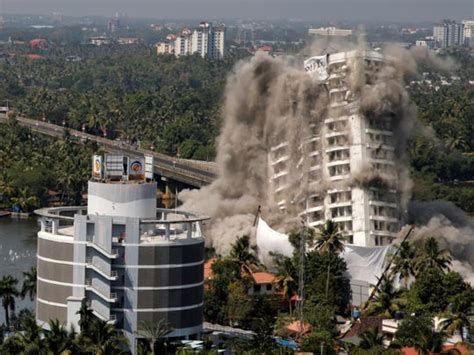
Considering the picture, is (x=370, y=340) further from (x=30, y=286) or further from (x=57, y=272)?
(x=30, y=286)

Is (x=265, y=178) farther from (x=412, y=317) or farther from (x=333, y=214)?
(x=412, y=317)

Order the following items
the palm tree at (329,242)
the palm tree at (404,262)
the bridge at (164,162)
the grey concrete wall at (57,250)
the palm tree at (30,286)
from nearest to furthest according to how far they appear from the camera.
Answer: the grey concrete wall at (57,250) < the palm tree at (30,286) < the palm tree at (404,262) < the palm tree at (329,242) < the bridge at (164,162)

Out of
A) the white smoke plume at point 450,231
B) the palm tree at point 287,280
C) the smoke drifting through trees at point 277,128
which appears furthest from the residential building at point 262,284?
the smoke drifting through trees at point 277,128

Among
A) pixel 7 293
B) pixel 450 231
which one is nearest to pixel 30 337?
pixel 7 293

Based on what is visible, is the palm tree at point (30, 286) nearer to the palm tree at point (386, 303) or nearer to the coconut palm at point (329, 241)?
the palm tree at point (386, 303)

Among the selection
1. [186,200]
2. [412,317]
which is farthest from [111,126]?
[412,317]
